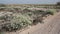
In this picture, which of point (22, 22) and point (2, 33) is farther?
point (22, 22)

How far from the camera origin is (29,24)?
21438mm

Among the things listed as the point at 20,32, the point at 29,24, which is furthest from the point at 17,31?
the point at 29,24

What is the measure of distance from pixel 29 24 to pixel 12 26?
3.28m

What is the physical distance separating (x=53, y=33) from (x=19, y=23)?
12.3 feet

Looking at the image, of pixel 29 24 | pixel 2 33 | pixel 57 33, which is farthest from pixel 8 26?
pixel 57 33

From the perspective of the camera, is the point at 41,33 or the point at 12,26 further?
the point at 12,26

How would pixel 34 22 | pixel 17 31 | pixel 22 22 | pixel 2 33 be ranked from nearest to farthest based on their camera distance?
pixel 2 33 → pixel 17 31 → pixel 22 22 → pixel 34 22

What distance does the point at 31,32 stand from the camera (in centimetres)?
1788

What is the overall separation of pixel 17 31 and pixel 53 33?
3.38 m

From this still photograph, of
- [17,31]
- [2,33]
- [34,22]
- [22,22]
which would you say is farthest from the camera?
[34,22]

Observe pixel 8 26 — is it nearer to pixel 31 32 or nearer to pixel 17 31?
pixel 17 31

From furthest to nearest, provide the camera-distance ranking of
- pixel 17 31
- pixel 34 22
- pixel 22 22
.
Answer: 1. pixel 34 22
2. pixel 22 22
3. pixel 17 31

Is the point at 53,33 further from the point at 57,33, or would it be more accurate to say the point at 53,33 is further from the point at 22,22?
the point at 22,22

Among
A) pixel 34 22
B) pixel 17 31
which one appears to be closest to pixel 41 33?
pixel 17 31
